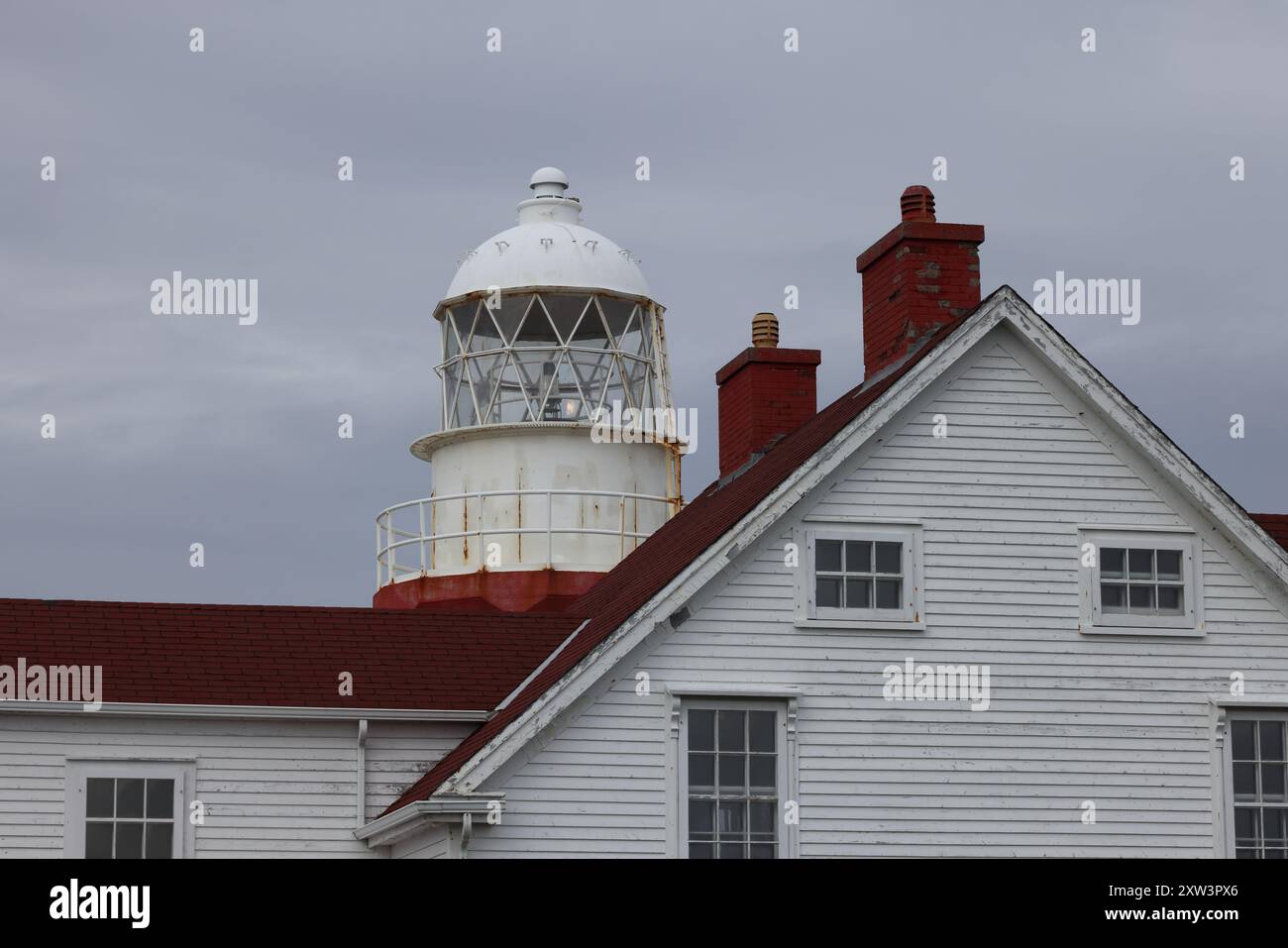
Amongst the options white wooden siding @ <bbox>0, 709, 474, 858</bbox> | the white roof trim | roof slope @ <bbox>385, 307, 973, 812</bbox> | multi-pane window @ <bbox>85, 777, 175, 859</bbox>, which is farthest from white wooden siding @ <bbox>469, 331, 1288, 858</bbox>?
multi-pane window @ <bbox>85, 777, 175, 859</bbox>

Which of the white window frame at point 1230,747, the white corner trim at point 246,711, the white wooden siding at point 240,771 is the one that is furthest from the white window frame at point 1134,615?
the white wooden siding at point 240,771

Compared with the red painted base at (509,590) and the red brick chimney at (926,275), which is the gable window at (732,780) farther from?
the red painted base at (509,590)

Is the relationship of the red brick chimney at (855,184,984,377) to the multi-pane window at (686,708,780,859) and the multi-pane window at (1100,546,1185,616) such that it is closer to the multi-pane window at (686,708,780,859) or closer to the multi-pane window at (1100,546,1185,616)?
the multi-pane window at (1100,546,1185,616)

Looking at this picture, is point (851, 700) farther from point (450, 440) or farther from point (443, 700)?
point (450, 440)

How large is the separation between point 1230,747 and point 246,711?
373 inches

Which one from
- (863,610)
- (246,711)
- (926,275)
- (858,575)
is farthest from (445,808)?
(926,275)

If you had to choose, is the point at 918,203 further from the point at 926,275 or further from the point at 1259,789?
the point at 1259,789

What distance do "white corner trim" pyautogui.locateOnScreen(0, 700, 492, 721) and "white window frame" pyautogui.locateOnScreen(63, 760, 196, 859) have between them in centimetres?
49

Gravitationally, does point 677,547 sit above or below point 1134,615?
above

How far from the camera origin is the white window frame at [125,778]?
2384cm

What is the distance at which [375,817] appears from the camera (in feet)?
80.3

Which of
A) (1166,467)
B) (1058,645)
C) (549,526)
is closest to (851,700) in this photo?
(1058,645)

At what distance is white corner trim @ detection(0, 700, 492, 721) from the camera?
78.2 feet

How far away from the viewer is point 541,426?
1314 inches
